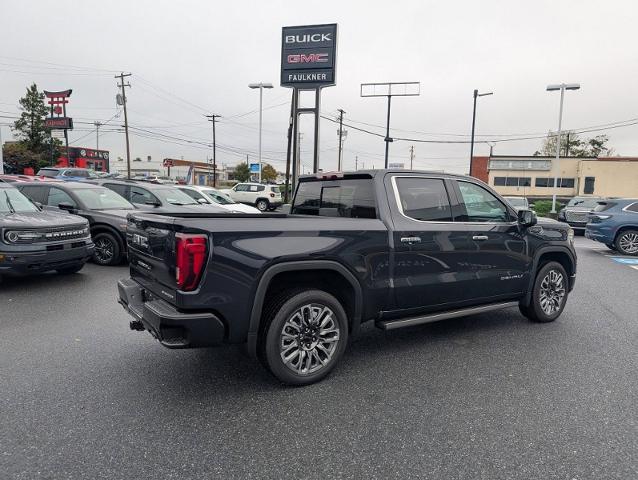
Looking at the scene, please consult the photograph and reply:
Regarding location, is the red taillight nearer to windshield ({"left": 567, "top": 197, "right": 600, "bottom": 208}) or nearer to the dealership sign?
windshield ({"left": 567, "top": 197, "right": 600, "bottom": 208})

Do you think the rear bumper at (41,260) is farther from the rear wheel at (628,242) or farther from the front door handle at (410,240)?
the rear wheel at (628,242)

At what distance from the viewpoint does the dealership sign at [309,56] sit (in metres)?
22.3

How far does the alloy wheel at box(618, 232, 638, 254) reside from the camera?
475 inches

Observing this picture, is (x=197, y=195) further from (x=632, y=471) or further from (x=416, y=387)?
(x=632, y=471)

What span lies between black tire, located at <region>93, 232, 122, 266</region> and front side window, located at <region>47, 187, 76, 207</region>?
129 cm

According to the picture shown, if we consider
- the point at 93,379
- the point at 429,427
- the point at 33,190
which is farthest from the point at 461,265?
the point at 33,190

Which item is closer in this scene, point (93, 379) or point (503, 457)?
point (503, 457)

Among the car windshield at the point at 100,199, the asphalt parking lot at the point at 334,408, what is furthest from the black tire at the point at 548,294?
the car windshield at the point at 100,199

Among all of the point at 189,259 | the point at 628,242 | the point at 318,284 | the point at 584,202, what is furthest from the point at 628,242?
the point at 189,259

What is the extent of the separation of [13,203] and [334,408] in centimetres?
689

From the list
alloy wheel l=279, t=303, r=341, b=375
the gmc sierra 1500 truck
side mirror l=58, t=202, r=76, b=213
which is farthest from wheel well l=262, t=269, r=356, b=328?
side mirror l=58, t=202, r=76, b=213

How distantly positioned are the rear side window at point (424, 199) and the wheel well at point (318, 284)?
951 millimetres

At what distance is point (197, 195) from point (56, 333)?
9134 millimetres

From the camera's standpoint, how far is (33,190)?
31.4 feet
